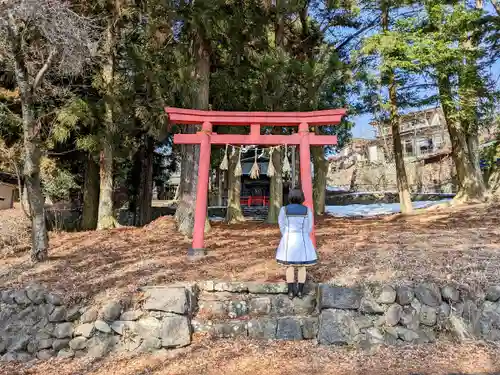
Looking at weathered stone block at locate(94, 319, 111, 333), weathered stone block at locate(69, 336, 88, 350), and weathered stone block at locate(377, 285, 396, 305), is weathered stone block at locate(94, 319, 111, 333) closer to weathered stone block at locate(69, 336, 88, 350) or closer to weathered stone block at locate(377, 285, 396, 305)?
weathered stone block at locate(69, 336, 88, 350)

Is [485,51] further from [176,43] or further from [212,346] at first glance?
[212,346]

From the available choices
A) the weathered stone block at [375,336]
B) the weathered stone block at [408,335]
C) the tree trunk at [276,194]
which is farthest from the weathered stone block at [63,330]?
the tree trunk at [276,194]

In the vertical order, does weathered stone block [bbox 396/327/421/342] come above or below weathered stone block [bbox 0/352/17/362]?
above

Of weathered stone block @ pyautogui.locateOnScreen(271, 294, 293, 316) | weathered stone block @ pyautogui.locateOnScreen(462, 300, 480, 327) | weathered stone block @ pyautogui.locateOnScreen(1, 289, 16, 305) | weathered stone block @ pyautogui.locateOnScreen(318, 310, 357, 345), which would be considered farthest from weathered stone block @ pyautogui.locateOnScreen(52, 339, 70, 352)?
weathered stone block @ pyautogui.locateOnScreen(462, 300, 480, 327)

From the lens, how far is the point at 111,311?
4.29m

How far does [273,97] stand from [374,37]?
3.90 meters

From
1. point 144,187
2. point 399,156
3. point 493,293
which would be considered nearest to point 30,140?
point 493,293

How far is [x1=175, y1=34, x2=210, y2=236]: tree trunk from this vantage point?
28.4 feet

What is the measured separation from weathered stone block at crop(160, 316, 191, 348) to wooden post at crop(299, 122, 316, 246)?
251 centimetres

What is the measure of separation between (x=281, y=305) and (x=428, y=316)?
5.83 feet

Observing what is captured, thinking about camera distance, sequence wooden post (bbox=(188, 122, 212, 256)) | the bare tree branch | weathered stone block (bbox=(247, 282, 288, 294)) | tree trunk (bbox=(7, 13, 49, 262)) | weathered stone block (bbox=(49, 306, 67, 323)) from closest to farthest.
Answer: weathered stone block (bbox=(49, 306, 67, 323))
weathered stone block (bbox=(247, 282, 288, 294))
tree trunk (bbox=(7, 13, 49, 262))
wooden post (bbox=(188, 122, 212, 256))
the bare tree branch

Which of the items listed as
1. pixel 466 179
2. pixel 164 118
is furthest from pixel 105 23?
pixel 466 179

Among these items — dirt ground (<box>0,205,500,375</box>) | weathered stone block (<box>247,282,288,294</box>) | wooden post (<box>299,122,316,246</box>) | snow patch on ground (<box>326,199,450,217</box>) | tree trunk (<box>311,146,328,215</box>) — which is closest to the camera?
dirt ground (<box>0,205,500,375</box>)

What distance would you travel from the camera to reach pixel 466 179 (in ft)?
41.1
